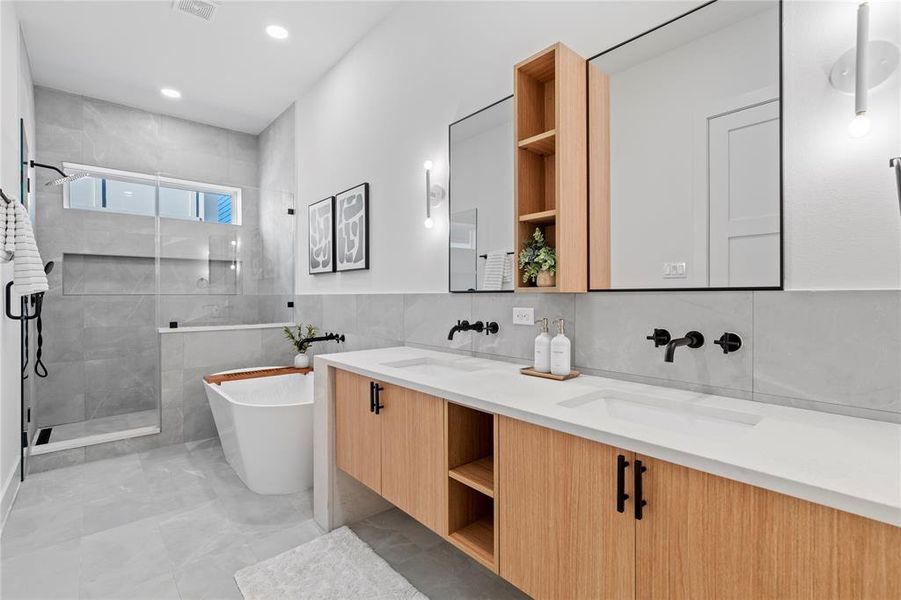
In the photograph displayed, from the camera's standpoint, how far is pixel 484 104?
6.93 feet

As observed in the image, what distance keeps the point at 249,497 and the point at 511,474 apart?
6.29ft

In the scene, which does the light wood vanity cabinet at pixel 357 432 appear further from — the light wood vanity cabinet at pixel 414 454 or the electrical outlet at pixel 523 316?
the electrical outlet at pixel 523 316

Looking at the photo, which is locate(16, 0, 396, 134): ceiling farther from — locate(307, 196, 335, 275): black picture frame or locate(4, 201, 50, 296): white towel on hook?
locate(4, 201, 50, 296): white towel on hook

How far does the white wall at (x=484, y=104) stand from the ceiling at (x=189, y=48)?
0.67 ft

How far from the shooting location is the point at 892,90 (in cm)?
104

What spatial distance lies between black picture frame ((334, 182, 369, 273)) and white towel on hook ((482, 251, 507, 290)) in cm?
115

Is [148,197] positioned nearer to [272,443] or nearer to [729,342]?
[272,443]

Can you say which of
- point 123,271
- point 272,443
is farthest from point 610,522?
point 123,271

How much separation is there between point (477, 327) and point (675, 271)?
92 cm

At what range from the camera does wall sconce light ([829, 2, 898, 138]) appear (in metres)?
1.04

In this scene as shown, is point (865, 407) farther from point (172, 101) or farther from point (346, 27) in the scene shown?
point (172, 101)

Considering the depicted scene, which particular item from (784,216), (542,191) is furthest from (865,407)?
(542,191)

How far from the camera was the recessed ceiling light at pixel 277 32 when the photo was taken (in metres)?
2.94

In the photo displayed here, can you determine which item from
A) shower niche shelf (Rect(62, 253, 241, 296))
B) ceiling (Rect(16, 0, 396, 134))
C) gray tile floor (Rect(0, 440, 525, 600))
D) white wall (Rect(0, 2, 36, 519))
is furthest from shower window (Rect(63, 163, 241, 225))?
gray tile floor (Rect(0, 440, 525, 600))
